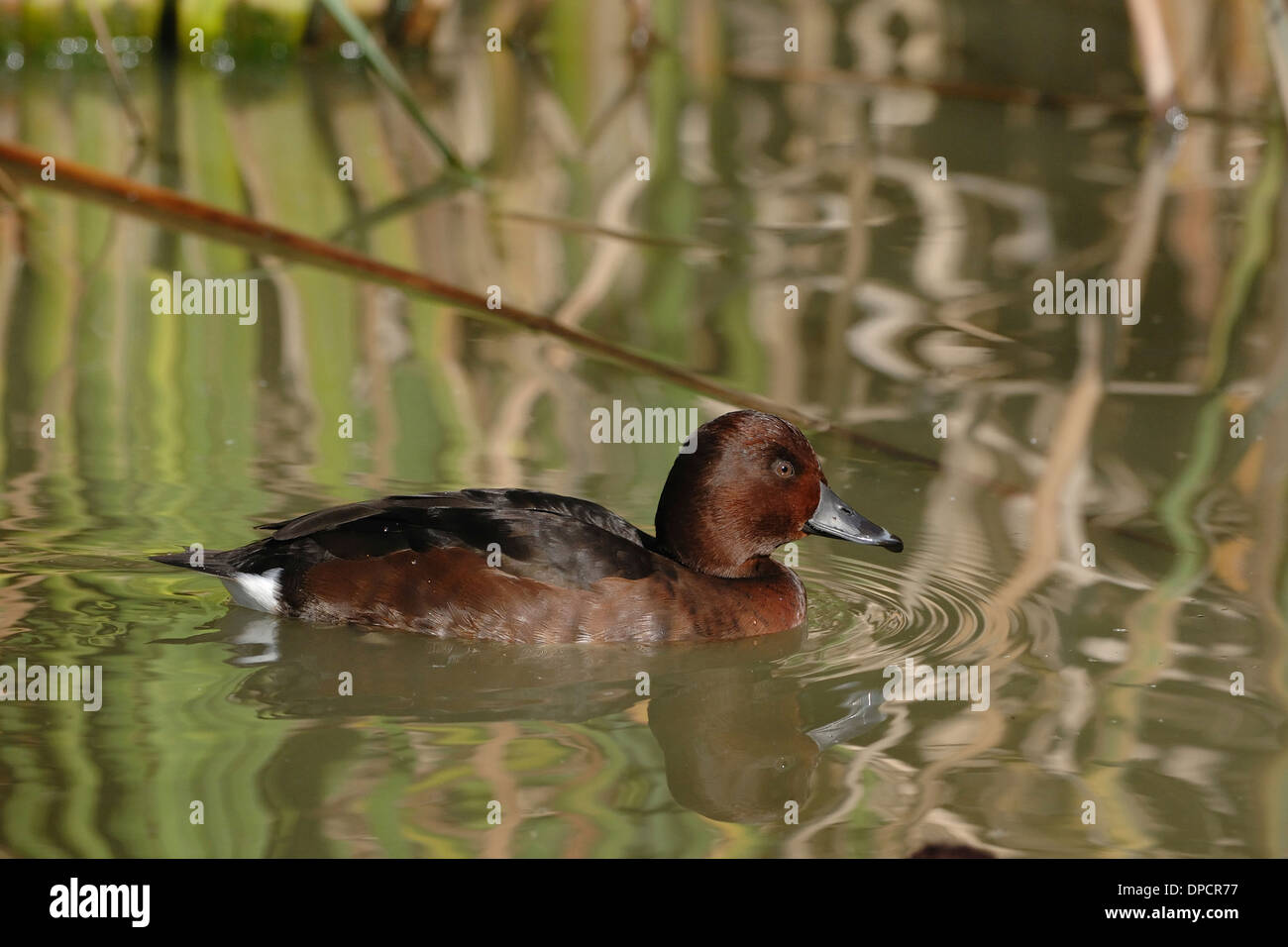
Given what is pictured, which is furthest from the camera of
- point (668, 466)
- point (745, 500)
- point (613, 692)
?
point (668, 466)

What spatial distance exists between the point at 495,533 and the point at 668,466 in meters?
1.65

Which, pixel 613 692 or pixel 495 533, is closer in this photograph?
pixel 613 692

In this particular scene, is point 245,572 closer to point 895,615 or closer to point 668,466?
point 668,466

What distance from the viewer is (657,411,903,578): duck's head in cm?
589

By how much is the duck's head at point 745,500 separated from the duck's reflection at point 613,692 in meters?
0.35

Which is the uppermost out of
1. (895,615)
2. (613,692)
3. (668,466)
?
(668,466)

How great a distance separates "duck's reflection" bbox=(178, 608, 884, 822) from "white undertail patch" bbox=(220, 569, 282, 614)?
63 mm

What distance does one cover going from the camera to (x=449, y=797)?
4527 mm

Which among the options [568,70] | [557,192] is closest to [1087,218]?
[557,192]

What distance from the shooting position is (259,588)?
18.8ft

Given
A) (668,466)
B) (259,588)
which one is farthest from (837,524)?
(259,588)

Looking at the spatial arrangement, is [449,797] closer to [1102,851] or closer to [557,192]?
[1102,851]

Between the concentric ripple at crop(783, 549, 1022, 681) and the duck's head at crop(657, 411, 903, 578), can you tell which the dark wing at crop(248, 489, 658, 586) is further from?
the concentric ripple at crop(783, 549, 1022, 681)

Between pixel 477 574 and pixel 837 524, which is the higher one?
pixel 837 524
